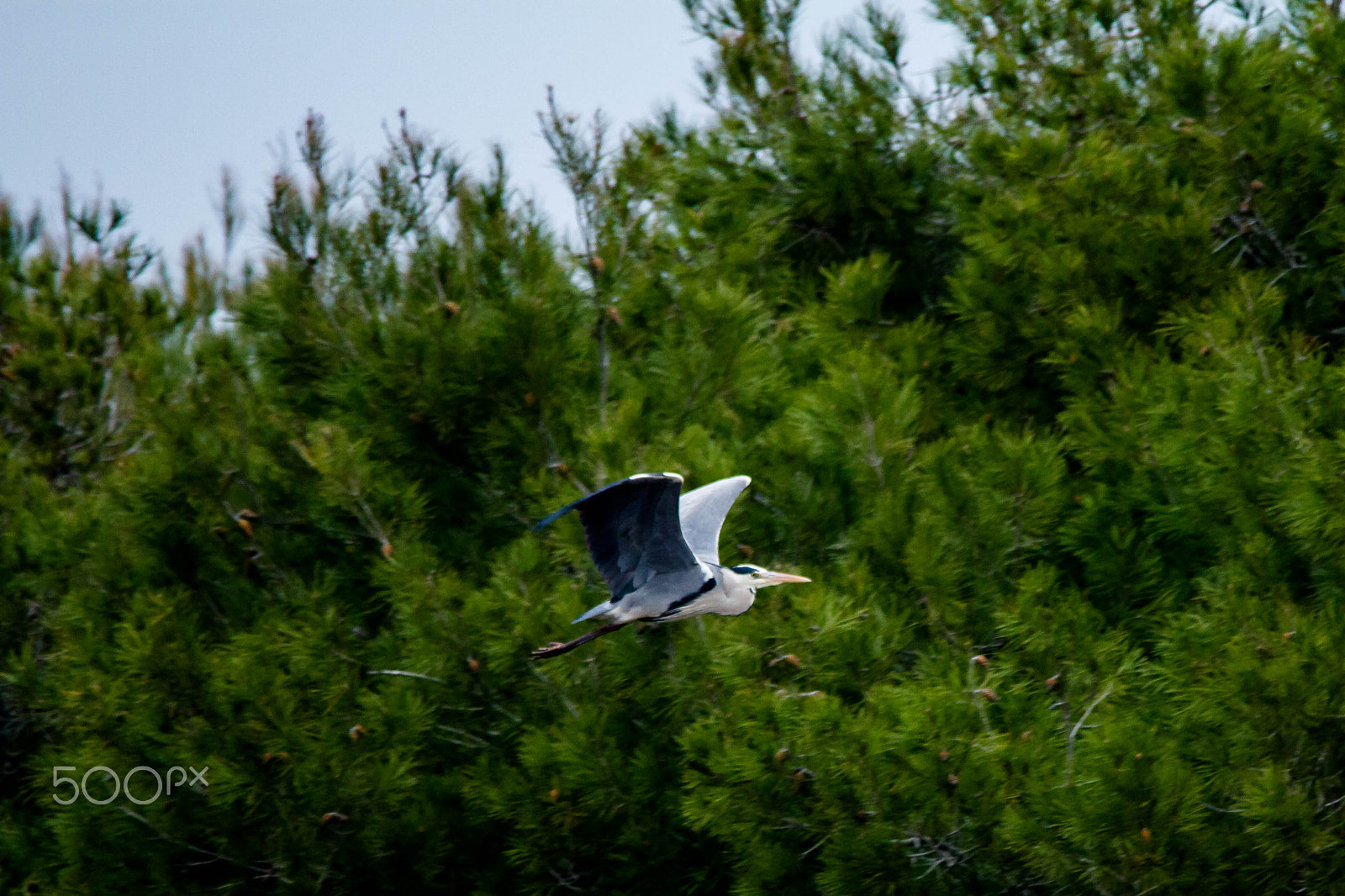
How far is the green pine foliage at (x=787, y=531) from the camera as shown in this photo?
14.0ft

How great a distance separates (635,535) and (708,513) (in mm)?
590

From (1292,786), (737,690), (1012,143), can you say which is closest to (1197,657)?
(1292,786)

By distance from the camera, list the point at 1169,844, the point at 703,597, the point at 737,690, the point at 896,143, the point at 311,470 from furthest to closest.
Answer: the point at 896,143
the point at 311,470
the point at 737,690
the point at 703,597
the point at 1169,844

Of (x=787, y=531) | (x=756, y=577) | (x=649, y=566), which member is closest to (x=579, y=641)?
(x=649, y=566)

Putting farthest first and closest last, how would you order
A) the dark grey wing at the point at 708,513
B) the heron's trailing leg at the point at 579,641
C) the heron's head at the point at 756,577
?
the dark grey wing at the point at 708,513 → the heron's head at the point at 756,577 → the heron's trailing leg at the point at 579,641

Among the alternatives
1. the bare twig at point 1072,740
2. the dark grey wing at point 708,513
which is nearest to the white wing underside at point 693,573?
the dark grey wing at point 708,513

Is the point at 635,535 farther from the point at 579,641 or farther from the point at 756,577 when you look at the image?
the point at 756,577

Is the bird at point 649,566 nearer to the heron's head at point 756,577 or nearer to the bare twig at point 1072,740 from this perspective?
the heron's head at point 756,577

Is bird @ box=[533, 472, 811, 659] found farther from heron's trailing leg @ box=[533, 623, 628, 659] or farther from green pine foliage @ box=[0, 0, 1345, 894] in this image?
green pine foliage @ box=[0, 0, 1345, 894]

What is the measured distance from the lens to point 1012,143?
643cm

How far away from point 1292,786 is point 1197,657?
0.57 metres

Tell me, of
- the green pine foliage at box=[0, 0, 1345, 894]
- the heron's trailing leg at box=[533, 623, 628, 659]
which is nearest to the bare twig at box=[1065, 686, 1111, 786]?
the green pine foliage at box=[0, 0, 1345, 894]

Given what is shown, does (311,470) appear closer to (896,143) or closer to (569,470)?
(569,470)

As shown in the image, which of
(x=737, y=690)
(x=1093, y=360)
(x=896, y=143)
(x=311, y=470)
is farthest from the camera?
(x=896, y=143)
